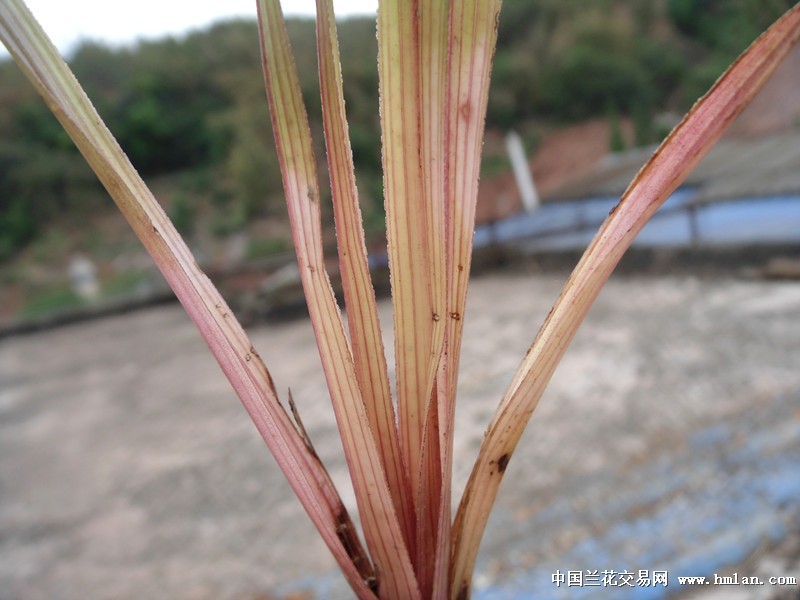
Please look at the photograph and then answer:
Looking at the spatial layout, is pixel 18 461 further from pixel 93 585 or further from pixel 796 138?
pixel 796 138

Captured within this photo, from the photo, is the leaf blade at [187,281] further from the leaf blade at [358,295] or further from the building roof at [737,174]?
the building roof at [737,174]

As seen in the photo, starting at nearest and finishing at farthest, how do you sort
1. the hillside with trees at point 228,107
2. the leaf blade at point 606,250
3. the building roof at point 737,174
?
the leaf blade at point 606,250, the building roof at point 737,174, the hillside with trees at point 228,107

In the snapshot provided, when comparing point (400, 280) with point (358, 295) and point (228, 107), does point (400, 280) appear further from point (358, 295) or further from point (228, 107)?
point (228, 107)

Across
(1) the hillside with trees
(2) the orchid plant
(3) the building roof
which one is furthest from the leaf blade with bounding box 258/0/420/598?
(1) the hillside with trees

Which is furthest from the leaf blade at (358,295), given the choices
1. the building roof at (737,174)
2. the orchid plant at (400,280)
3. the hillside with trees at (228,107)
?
the hillside with trees at (228,107)

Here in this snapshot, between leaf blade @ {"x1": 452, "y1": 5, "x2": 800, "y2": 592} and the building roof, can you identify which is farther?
the building roof

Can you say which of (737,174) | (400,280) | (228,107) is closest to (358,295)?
(400,280)

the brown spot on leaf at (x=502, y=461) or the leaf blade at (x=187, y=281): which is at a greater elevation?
the leaf blade at (x=187, y=281)

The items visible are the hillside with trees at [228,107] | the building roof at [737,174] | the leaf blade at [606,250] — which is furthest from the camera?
the hillside with trees at [228,107]

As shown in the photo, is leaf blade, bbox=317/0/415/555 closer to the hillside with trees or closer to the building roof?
the building roof
